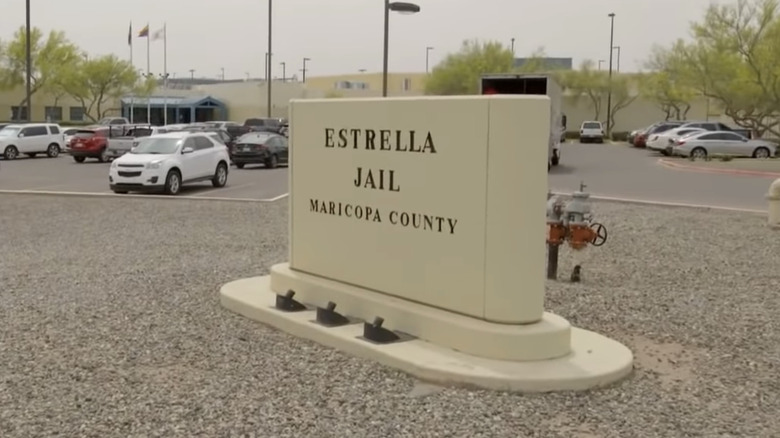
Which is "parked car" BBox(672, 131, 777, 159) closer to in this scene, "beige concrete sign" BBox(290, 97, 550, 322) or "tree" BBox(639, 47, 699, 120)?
"tree" BBox(639, 47, 699, 120)

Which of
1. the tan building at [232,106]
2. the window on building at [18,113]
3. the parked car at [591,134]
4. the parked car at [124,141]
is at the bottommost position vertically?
the parked car at [124,141]

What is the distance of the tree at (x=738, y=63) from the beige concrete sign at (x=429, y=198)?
40.5 m

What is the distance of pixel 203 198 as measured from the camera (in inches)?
781

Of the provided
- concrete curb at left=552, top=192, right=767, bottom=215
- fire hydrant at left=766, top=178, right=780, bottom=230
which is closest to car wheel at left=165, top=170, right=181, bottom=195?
concrete curb at left=552, top=192, right=767, bottom=215

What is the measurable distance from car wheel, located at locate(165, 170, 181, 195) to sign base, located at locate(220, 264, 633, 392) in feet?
49.0

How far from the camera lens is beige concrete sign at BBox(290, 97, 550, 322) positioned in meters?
6.12

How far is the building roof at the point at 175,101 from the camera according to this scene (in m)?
81.4

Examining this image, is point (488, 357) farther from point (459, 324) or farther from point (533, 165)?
point (533, 165)

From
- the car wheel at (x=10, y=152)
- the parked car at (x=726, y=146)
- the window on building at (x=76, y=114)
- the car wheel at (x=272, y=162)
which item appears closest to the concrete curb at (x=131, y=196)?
the car wheel at (x=272, y=162)

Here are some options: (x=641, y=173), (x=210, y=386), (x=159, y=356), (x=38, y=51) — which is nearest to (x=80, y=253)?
(x=159, y=356)

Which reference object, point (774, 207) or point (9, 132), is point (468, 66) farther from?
point (774, 207)

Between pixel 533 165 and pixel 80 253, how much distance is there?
742 cm

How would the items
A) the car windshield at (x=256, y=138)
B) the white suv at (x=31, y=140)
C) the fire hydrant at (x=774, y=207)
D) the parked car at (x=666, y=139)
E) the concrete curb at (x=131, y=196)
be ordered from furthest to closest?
the parked car at (x=666, y=139)
the white suv at (x=31, y=140)
the car windshield at (x=256, y=138)
the concrete curb at (x=131, y=196)
the fire hydrant at (x=774, y=207)

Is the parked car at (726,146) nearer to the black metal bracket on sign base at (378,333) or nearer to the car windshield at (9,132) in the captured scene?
the car windshield at (9,132)
